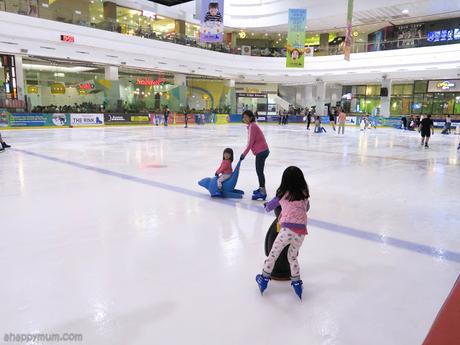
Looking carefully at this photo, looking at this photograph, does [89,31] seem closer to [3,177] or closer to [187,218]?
[3,177]

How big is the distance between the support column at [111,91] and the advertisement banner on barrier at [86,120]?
4.13 ft

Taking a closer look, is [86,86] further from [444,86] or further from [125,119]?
[444,86]

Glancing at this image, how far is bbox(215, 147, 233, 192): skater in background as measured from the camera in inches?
207

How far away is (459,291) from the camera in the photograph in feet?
8.68

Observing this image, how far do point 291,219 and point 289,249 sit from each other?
0.85 feet

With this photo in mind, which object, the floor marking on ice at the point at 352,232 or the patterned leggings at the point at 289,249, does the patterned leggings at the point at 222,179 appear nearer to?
the floor marking on ice at the point at 352,232

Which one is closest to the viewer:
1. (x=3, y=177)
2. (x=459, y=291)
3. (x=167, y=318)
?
(x=167, y=318)

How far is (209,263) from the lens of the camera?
3.19m

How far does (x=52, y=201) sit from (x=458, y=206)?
588cm

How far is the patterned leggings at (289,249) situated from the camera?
259 cm

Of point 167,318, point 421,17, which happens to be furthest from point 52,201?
point 421,17

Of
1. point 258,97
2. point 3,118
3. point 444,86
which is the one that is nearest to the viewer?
point 3,118

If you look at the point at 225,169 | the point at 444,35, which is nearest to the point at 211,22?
the point at 225,169

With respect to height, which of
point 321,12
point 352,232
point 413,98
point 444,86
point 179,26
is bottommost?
point 352,232
